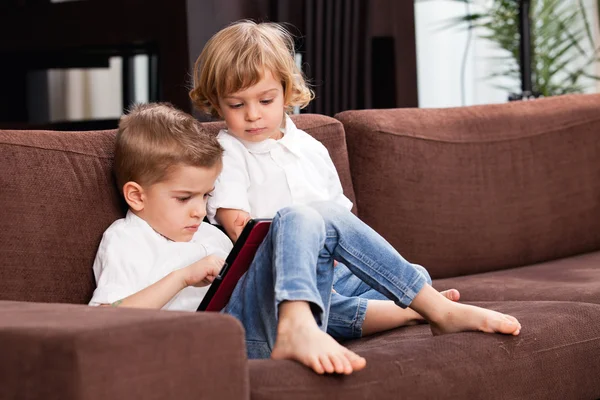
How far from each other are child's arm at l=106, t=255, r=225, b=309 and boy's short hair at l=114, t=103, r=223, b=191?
198 millimetres

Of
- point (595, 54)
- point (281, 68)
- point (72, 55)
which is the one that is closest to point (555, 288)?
point (281, 68)

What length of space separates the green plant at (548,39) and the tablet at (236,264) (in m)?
3.15

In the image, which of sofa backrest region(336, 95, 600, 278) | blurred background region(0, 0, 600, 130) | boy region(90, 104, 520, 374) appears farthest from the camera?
blurred background region(0, 0, 600, 130)

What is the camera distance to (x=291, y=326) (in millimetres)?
1608

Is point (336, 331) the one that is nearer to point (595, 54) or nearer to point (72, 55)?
point (72, 55)

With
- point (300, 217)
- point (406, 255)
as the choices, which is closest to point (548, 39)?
point (406, 255)

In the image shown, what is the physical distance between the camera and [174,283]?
1.81m

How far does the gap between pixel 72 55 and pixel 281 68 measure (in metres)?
2.03

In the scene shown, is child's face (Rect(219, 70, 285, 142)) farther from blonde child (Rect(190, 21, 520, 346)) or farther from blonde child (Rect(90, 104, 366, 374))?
blonde child (Rect(90, 104, 366, 374))

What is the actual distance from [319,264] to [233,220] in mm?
329

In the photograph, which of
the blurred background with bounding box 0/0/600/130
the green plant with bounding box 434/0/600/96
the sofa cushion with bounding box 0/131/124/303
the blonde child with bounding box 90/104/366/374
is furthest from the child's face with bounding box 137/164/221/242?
the green plant with bounding box 434/0/600/96

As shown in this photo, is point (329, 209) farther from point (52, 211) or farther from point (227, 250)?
point (52, 211)

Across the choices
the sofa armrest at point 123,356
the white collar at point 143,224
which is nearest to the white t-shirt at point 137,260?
the white collar at point 143,224

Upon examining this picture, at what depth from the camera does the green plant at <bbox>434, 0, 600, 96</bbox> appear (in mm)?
4715
